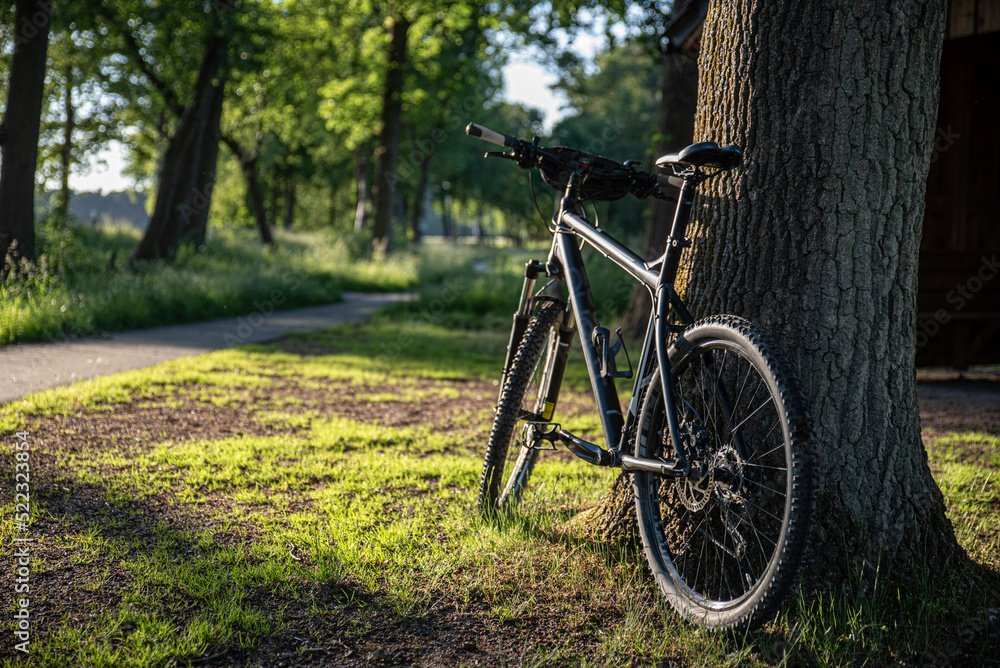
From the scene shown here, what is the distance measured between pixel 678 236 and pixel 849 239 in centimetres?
61

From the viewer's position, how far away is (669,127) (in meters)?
8.47

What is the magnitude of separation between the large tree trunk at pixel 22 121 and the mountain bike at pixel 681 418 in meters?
8.30

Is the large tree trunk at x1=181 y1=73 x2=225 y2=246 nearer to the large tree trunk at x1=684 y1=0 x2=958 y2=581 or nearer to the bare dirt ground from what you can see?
the bare dirt ground

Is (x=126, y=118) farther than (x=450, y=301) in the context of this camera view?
Yes

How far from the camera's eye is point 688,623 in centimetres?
218

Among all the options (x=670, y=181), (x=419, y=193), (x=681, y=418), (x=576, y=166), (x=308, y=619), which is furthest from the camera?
(x=419, y=193)

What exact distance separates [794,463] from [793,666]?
2.13 ft

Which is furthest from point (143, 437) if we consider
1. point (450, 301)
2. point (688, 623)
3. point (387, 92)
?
point (387, 92)

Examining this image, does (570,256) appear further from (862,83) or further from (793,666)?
(793,666)

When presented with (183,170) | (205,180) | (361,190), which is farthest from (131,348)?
(361,190)

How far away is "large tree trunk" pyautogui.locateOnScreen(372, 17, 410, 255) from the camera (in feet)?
63.4

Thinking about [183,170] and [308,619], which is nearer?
[308,619]

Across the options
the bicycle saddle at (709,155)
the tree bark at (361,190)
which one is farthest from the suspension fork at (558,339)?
the tree bark at (361,190)

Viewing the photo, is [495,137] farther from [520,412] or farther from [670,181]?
[520,412]
